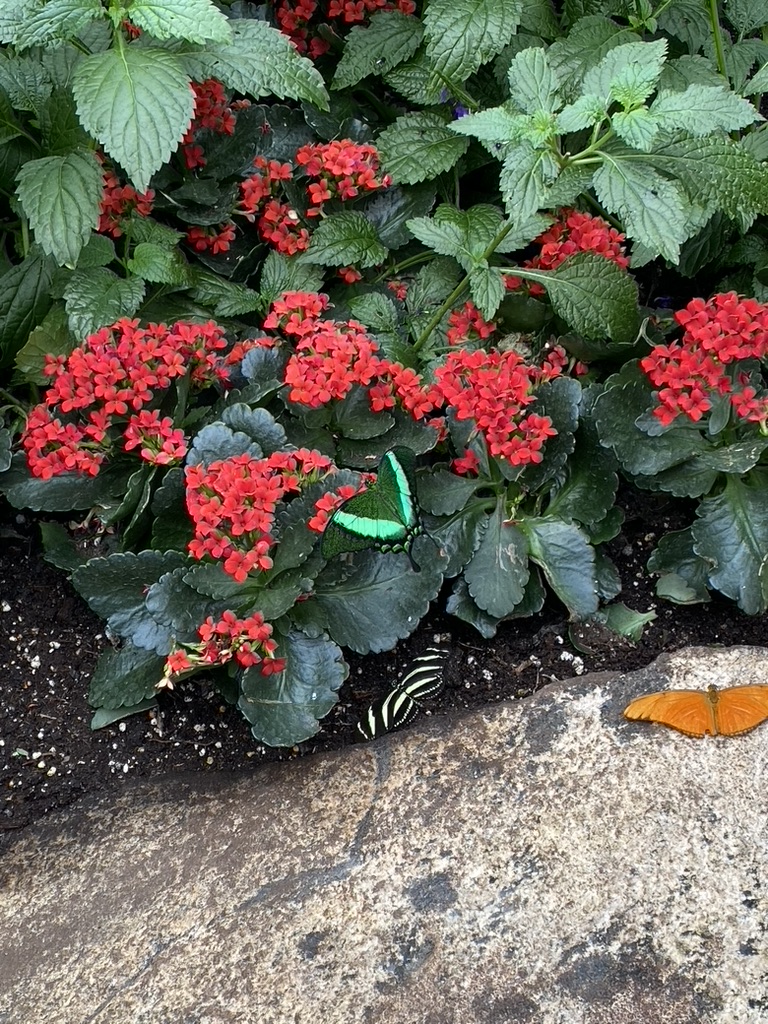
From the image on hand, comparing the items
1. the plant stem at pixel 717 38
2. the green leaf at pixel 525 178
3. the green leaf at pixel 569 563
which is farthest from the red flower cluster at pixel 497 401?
the plant stem at pixel 717 38

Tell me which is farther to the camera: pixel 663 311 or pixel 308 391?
pixel 663 311

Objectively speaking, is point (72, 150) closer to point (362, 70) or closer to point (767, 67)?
point (362, 70)

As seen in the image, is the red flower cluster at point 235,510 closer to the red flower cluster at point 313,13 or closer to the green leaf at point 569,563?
the green leaf at point 569,563

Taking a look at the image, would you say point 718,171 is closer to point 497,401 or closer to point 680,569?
point 497,401

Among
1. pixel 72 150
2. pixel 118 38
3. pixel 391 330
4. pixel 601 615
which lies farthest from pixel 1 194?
pixel 601 615

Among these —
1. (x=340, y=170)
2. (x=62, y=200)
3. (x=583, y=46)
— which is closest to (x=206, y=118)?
(x=340, y=170)

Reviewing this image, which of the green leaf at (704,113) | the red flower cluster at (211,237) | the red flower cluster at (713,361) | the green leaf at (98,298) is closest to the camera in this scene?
the green leaf at (704,113)

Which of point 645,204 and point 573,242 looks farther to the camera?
point 573,242
